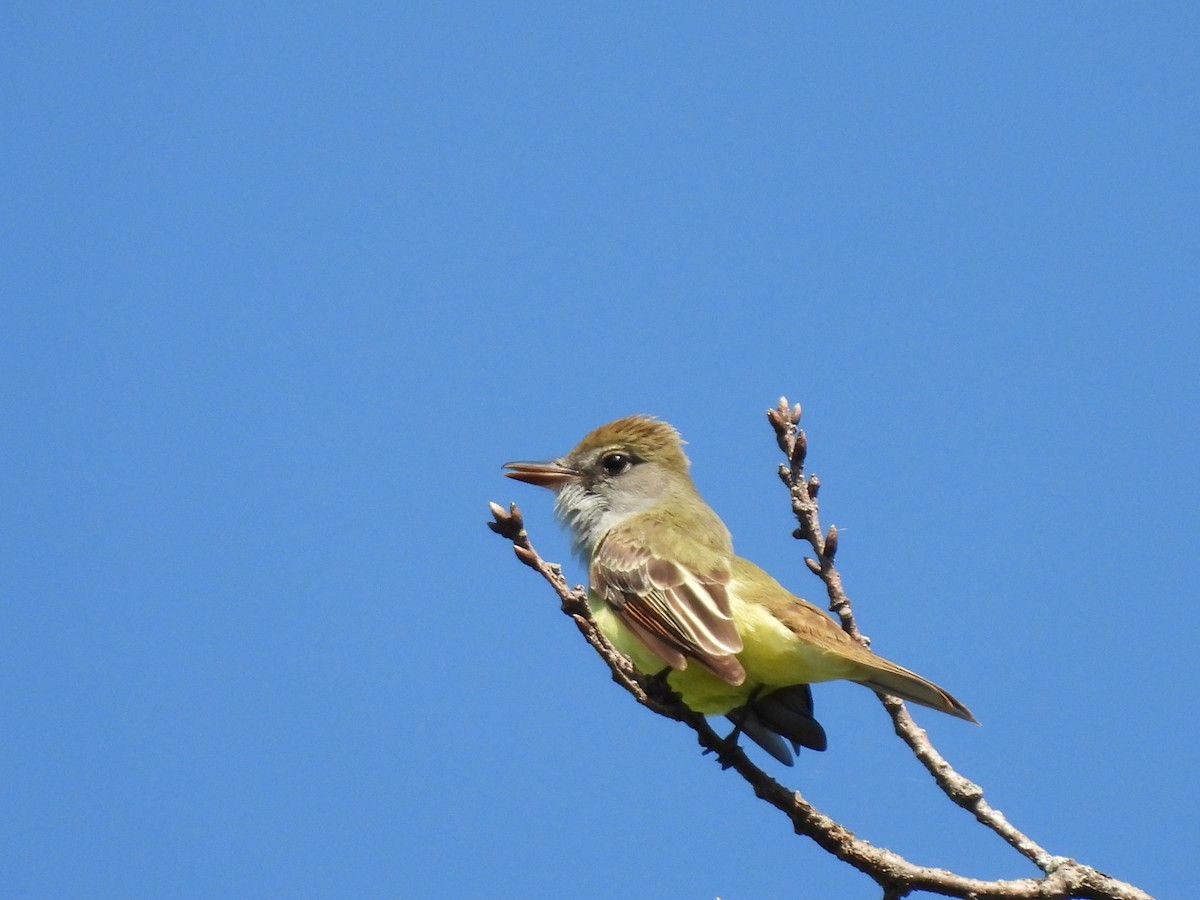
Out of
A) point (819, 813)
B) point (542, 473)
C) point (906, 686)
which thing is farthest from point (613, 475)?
point (819, 813)

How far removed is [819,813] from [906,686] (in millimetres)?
748

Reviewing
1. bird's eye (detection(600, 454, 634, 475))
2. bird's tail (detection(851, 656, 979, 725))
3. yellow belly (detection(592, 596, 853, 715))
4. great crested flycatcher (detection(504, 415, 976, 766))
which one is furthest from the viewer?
bird's eye (detection(600, 454, 634, 475))

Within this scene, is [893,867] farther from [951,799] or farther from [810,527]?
[810,527]

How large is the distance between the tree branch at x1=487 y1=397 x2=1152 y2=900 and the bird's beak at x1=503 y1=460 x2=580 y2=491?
2.11m

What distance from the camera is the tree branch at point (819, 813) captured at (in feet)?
14.2

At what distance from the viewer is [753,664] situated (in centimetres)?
589

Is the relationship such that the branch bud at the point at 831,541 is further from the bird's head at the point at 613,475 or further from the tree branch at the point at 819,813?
the bird's head at the point at 613,475

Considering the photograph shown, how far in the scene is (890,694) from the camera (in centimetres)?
540

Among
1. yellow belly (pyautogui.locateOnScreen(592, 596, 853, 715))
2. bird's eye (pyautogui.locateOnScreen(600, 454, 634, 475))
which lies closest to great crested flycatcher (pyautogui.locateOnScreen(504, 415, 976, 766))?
yellow belly (pyautogui.locateOnScreen(592, 596, 853, 715))

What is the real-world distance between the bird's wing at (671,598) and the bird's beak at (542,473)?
2.59ft

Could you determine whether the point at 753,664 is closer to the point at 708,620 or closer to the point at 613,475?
the point at 708,620

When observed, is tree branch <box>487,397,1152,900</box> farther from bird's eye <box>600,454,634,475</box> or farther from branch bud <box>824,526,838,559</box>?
bird's eye <box>600,454,634,475</box>

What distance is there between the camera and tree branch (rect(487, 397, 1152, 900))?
433cm

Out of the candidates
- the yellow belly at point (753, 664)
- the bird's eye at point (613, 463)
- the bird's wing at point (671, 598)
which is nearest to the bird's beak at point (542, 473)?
the bird's eye at point (613, 463)
